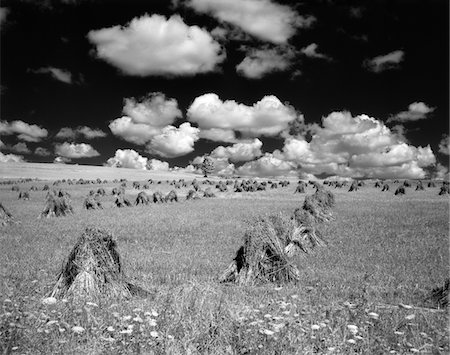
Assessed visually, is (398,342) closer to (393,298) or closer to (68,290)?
(393,298)

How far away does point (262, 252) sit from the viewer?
11492 millimetres

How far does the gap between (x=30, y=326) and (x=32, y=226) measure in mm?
19261

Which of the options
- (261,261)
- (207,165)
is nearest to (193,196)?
(261,261)

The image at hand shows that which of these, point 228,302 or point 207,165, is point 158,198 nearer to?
point 228,302

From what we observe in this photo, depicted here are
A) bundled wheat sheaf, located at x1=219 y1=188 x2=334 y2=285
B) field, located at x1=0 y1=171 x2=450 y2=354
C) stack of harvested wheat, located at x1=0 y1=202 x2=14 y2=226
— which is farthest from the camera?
Answer: stack of harvested wheat, located at x1=0 y1=202 x2=14 y2=226

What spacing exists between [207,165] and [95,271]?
140 metres

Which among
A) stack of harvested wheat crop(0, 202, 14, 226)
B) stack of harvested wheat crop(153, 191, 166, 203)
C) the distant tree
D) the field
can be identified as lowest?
the field

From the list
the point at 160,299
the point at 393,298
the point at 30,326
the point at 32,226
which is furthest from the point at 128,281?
the point at 32,226

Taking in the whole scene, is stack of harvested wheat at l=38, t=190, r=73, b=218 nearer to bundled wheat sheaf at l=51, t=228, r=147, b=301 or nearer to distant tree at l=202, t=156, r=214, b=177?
bundled wheat sheaf at l=51, t=228, r=147, b=301

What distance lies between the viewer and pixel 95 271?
9555 millimetres

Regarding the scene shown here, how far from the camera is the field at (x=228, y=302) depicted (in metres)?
5.96

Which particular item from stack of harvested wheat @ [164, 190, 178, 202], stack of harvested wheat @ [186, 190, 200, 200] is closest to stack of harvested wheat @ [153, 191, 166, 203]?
stack of harvested wheat @ [164, 190, 178, 202]

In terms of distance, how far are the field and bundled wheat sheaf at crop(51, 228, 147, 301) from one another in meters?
0.37

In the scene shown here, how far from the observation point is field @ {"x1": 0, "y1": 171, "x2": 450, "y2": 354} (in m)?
5.96
